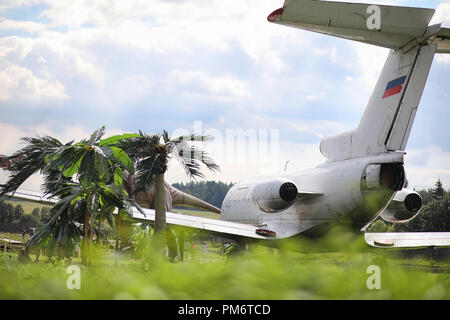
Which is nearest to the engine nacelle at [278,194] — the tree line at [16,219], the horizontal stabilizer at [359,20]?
the horizontal stabilizer at [359,20]

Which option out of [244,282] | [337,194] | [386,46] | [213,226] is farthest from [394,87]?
[244,282]

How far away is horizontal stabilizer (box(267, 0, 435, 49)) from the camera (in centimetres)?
810

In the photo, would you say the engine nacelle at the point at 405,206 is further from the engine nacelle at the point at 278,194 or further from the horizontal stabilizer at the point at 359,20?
the horizontal stabilizer at the point at 359,20

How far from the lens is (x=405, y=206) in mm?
12625

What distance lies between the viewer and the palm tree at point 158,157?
31.8ft

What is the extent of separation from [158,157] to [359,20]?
173 inches

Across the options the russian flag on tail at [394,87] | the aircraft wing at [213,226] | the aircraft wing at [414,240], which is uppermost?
the russian flag on tail at [394,87]

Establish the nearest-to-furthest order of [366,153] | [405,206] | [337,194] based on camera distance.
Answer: [366,153] → [405,206] → [337,194]

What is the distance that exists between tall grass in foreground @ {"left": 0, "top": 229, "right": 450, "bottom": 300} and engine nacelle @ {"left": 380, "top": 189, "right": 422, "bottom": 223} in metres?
10.9

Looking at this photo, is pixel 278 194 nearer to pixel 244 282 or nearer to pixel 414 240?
pixel 414 240

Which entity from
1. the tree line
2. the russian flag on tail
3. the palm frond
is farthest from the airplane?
the tree line

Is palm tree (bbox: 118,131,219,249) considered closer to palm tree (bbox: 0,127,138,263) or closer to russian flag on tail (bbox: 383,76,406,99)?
palm tree (bbox: 0,127,138,263)

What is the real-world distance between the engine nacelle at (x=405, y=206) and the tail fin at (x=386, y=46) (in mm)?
1703

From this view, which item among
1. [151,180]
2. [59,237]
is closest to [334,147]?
[151,180]
